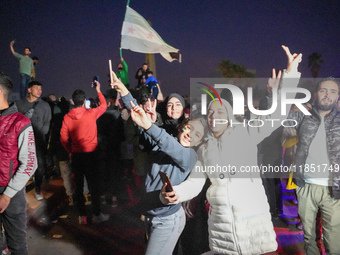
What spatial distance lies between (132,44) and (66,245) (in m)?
3.24

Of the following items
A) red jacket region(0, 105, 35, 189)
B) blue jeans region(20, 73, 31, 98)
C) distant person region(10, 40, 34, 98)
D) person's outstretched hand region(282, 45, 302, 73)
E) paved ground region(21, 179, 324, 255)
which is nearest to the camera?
person's outstretched hand region(282, 45, 302, 73)

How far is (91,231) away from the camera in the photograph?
4078 mm

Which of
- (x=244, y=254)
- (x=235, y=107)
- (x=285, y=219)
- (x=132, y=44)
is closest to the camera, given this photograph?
(x=244, y=254)

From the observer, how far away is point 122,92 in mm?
2297

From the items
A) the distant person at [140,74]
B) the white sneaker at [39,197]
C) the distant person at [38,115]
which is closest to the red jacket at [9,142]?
the distant person at [38,115]

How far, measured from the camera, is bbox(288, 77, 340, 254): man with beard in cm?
259

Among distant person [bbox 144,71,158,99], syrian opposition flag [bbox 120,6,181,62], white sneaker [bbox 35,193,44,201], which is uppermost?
syrian opposition flag [bbox 120,6,181,62]

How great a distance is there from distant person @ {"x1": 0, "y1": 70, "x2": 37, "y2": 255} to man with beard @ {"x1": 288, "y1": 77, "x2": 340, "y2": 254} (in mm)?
2897

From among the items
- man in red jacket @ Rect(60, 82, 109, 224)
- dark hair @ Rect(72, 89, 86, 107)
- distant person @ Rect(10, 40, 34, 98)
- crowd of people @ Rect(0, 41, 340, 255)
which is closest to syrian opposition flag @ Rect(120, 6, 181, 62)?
man in red jacket @ Rect(60, 82, 109, 224)

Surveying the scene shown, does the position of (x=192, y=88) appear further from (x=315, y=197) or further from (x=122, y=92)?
(x=315, y=197)

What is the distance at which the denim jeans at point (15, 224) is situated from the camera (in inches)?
97.3

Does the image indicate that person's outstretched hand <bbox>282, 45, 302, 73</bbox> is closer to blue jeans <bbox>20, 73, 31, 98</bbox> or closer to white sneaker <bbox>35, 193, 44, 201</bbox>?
white sneaker <bbox>35, 193, 44, 201</bbox>

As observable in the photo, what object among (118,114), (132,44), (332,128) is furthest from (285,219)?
(132,44)

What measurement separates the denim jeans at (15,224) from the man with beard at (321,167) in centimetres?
298
